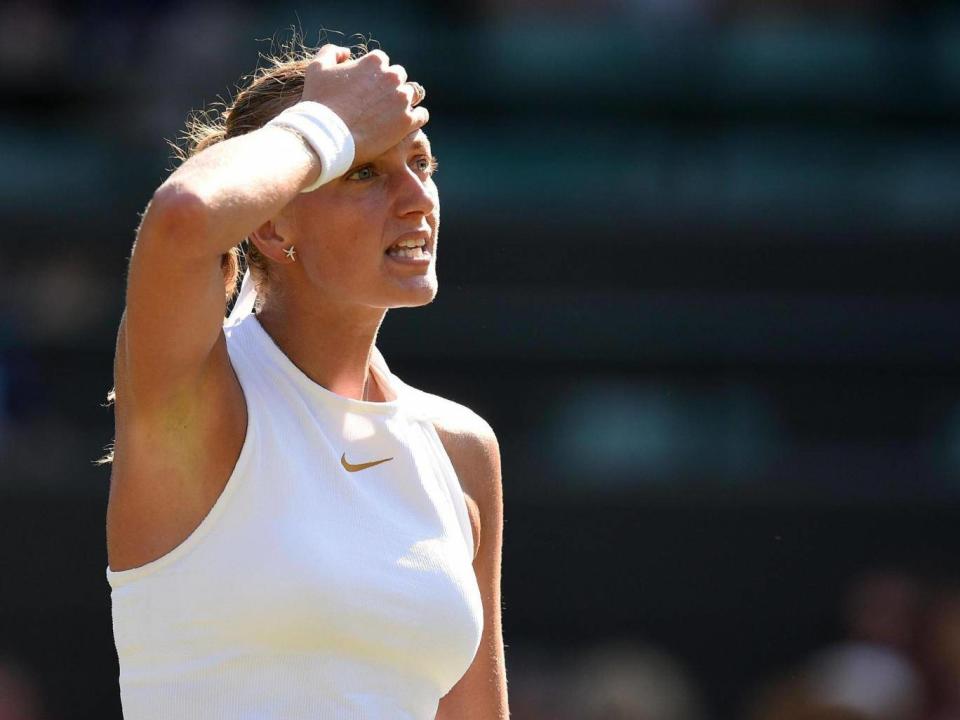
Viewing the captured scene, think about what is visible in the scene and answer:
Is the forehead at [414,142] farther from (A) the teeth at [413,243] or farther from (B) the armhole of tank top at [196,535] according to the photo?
(B) the armhole of tank top at [196,535]

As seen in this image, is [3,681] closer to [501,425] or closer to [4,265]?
[4,265]

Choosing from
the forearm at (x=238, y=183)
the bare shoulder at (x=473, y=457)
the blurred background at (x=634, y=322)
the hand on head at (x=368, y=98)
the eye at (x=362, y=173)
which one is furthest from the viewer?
the blurred background at (x=634, y=322)

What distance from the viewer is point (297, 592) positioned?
1.76 meters

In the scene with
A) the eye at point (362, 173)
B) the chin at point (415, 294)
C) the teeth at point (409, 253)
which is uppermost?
the eye at point (362, 173)

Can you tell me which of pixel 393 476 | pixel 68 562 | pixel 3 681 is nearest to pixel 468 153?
pixel 68 562

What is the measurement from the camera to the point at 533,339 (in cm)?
639

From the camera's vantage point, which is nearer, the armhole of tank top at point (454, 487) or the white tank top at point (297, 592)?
the white tank top at point (297, 592)

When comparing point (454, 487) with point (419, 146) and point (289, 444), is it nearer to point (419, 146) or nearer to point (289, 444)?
point (289, 444)

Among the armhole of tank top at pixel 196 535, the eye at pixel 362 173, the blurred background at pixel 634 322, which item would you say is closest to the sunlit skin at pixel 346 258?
the eye at pixel 362 173

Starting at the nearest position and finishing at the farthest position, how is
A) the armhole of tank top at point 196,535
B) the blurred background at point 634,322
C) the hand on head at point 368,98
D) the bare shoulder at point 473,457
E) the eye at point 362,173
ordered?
the armhole of tank top at point 196,535, the hand on head at point 368,98, the eye at point 362,173, the bare shoulder at point 473,457, the blurred background at point 634,322

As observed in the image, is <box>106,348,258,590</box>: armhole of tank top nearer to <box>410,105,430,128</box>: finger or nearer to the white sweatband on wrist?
the white sweatband on wrist

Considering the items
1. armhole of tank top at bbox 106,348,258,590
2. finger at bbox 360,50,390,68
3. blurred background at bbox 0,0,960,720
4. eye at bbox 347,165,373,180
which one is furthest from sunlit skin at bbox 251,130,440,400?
blurred background at bbox 0,0,960,720

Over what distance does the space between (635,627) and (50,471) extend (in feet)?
7.57

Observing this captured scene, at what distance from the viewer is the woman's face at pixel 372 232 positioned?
200cm
